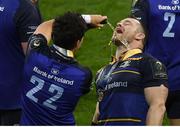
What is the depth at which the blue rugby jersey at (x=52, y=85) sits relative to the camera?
6250mm

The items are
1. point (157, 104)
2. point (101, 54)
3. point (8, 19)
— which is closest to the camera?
point (157, 104)

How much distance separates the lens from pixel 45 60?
20.7ft

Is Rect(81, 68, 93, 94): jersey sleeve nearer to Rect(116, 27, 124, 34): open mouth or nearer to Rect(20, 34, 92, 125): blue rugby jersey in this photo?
Rect(20, 34, 92, 125): blue rugby jersey

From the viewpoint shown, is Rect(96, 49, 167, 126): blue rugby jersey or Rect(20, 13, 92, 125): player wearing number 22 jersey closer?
Rect(96, 49, 167, 126): blue rugby jersey

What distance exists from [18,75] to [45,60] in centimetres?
124

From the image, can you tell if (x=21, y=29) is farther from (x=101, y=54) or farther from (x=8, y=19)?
(x=101, y=54)

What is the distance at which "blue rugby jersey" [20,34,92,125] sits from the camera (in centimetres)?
625

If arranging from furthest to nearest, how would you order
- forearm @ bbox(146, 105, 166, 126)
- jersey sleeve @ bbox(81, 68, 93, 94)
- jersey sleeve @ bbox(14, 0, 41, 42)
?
jersey sleeve @ bbox(14, 0, 41, 42), jersey sleeve @ bbox(81, 68, 93, 94), forearm @ bbox(146, 105, 166, 126)

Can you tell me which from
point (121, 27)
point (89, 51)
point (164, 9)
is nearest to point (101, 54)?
point (89, 51)

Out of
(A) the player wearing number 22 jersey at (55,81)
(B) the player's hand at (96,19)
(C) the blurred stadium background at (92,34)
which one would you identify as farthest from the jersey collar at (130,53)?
(C) the blurred stadium background at (92,34)

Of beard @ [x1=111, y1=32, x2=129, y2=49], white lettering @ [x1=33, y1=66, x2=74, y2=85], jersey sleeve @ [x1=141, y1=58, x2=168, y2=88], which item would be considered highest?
beard @ [x1=111, y1=32, x2=129, y2=49]

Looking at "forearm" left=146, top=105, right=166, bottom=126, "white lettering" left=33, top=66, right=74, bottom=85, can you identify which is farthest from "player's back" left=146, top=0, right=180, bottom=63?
"forearm" left=146, top=105, right=166, bottom=126

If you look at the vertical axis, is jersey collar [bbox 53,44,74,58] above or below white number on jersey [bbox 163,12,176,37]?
above

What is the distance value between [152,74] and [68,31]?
0.90 meters
